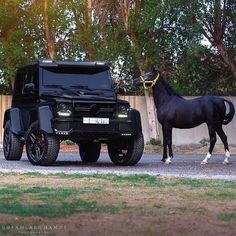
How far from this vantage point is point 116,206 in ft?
29.4

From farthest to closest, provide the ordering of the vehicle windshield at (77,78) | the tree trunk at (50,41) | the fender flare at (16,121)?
1. the tree trunk at (50,41)
2. the fender flare at (16,121)
3. the vehicle windshield at (77,78)

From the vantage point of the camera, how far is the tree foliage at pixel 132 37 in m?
26.3

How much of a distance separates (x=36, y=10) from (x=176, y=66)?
6.04 m

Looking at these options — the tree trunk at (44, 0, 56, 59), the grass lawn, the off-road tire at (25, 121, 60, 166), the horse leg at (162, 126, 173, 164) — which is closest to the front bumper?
the off-road tire at (25, 121, 60, 166)

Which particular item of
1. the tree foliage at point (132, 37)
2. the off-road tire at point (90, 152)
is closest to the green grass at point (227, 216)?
the off-road tire at point (90, 152)

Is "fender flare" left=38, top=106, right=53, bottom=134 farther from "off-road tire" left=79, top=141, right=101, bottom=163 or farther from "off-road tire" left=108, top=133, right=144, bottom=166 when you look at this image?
"off-road tire" left=79, top=141, right=101, bottom=163

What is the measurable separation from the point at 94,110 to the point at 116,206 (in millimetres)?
7501

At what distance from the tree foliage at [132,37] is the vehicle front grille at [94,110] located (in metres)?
9.75

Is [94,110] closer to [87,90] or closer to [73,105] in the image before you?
[73,105]

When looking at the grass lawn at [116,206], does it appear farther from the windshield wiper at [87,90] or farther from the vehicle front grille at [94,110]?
the windshield wiper at [87,90]

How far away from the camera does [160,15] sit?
86.5ft

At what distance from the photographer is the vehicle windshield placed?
17.2m

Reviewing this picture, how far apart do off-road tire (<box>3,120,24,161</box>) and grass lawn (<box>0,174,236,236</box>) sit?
5873 mm

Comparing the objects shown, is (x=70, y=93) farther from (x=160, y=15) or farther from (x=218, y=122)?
(x=160, y=15)
